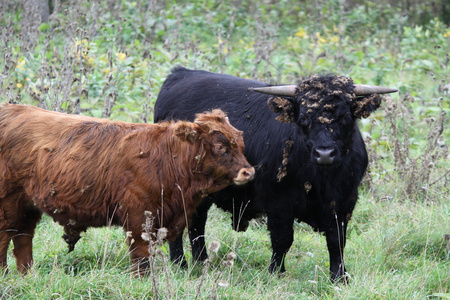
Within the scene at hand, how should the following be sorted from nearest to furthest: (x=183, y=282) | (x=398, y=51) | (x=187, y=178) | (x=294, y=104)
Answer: (x=183, y=282) → (x=187, y=178) → (x=294, y=104) → (x=398, y=51)

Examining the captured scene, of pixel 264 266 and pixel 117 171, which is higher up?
pixel 117 171

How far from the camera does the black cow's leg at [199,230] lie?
213 inches

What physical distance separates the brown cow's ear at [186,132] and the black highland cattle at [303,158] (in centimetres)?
88

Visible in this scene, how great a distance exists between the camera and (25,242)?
4.39m

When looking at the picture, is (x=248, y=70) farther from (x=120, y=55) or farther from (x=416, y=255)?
(x=416, y=255)

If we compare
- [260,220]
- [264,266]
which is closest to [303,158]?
[264,266]

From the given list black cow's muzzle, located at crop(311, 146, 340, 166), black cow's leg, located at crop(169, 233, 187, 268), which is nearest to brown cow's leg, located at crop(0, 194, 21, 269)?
black cow's leg, located at crop(169, 233, 187, 268)

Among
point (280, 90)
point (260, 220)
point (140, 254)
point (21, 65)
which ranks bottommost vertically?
point (260, 220)

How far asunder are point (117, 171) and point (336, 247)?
1.86 m

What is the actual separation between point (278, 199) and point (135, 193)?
134 centimetres

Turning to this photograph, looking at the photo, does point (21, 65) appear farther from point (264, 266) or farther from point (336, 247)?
point (336, 247)

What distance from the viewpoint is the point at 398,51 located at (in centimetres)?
1314

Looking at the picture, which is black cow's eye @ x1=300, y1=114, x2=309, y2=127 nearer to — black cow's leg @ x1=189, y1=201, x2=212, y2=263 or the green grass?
the green grass

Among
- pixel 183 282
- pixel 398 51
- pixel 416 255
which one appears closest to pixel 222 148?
pixel 183 282
